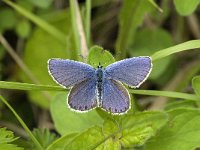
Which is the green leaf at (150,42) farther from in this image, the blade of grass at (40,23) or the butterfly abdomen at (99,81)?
the butterfly abdomen at (99,81)

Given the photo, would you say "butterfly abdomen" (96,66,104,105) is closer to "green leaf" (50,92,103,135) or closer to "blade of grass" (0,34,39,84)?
"green leaf" (50,92,103,135)

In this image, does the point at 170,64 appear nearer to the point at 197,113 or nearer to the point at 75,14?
the point at 75,14

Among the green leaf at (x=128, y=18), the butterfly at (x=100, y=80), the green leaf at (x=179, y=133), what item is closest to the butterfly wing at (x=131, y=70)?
the butterfly at (x=100, y=80)

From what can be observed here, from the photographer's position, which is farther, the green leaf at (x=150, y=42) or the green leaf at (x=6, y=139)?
the green leaf at (x=150, y=42)

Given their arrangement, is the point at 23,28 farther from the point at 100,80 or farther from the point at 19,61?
the point at 100,80

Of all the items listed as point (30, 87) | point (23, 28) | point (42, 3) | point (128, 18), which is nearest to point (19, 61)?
point (23, 28)

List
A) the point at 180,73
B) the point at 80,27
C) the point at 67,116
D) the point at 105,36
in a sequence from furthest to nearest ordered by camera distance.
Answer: the point at 105,36
the point at 180,73
the point at 80,27
the point at 67,116

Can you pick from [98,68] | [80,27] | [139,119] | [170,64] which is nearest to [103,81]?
[98,68]
